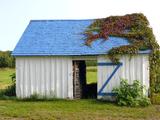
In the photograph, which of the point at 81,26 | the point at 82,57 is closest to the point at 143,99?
the point at 82,57

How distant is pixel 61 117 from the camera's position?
63.9ft

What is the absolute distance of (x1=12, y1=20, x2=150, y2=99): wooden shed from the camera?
24.1 m

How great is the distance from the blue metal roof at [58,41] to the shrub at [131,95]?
7.32 ft

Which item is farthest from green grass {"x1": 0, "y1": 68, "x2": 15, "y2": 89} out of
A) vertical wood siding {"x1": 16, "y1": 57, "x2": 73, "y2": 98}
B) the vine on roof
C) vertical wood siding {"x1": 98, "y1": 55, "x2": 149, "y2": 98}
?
vertical wood siding {"x1": 98, "y1": 55, "x2": 149, "y2": 98}

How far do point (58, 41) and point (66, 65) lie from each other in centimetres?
170

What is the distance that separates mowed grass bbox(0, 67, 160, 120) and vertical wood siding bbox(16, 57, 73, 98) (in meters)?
0.78

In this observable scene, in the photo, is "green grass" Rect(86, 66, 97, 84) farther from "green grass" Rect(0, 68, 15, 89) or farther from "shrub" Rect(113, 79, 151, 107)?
"shrub" Rect(113, 79, 151, 107)

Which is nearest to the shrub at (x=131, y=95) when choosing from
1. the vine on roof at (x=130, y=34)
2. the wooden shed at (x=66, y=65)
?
the wooden shed at (x=66, y=65)

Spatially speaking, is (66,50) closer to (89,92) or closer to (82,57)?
(82,57)

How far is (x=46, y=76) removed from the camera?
82.2 ft

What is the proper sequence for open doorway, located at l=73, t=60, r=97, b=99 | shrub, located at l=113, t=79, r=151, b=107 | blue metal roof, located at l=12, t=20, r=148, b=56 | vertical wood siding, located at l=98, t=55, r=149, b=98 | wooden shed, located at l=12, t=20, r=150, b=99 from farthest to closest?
open doorway, located at l=73, t=60, r=97, b=99
blue metal roof, located at l=12, t=20, r=148, b=56
wooden shed, located at l=12, t=20, r=150, b=99
vertical wood siding, located at l=98, t=55, r=149, b=98
shrub, located at l=113, t=79, r=151, b=107

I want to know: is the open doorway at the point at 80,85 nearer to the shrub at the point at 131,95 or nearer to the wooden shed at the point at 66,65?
the wooden shed at the point at 66,65

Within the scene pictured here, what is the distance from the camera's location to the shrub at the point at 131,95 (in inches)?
898

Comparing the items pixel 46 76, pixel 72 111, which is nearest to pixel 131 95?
pixel 72 111
